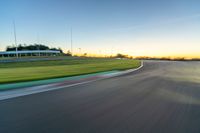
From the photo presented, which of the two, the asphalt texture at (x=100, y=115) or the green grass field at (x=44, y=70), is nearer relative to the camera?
the asphalt texture at (x=100, y=115)

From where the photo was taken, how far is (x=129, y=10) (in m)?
21.9

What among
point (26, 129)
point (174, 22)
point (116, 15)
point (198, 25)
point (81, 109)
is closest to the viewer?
point (26, 129)

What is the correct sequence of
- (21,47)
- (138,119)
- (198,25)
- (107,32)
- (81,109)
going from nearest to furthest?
(138,119) < (81,109) < (198,25) < (107,32) < (21,47)

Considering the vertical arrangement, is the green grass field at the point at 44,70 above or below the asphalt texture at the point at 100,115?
below

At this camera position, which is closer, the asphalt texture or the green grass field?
the asphalt texture

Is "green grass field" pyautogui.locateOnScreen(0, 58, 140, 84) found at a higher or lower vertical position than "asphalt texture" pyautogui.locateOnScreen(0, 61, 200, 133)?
lower

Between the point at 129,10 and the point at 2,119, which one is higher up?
the point at 129,10

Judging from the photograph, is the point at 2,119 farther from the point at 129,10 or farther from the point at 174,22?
the point at 174,22

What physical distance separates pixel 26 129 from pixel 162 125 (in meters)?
2.87

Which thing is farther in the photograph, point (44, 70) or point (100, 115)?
point (44, 70)

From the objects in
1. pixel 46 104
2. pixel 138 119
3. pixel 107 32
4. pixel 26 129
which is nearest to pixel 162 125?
pixel 138 119

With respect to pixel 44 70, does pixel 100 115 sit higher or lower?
higher

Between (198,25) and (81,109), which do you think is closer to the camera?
(81,109)

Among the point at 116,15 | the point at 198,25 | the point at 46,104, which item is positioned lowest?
the point at 46,104
